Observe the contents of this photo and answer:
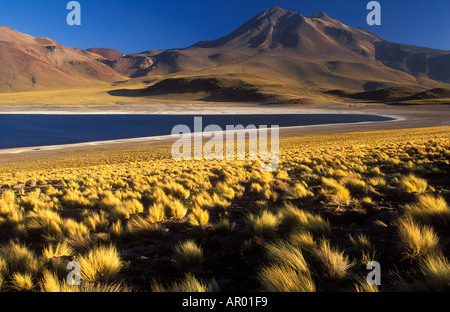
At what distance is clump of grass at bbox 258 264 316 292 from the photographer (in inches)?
103

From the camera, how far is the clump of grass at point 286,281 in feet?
8.59

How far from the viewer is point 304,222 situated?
424 centimetres

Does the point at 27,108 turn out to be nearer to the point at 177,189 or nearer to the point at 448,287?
the point at 177,189

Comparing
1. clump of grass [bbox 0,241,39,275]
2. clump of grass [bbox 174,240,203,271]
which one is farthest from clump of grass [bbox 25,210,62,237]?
clump of grass [bbox 174,240,203,271]

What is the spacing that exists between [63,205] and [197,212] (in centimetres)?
477

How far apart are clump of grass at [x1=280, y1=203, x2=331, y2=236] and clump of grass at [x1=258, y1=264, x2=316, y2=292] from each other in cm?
132

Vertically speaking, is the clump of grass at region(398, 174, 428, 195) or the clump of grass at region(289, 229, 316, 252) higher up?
the clump of grass at region(398, 174, 428, 195)

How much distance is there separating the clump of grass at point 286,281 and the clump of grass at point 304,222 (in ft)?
4.33

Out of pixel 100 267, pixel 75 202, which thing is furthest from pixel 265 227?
pixel 75 202

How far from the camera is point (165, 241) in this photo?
176 inches

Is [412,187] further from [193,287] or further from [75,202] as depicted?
[75,202]

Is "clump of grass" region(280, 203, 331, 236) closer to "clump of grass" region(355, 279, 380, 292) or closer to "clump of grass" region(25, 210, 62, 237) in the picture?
"clump of grass" region(355, 279, 380, 292)

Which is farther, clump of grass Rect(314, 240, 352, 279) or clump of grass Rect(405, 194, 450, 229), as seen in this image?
clump of grass Rect(405, 194, 450, 229)

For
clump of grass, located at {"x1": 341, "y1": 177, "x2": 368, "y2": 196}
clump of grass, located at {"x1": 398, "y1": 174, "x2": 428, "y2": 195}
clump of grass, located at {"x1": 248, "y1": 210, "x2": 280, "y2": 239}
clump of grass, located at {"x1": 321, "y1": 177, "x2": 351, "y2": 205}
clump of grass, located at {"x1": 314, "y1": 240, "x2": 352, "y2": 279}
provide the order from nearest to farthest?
clump of grass, located at {"x1": 314, "y1": 240, "x2": 352, "y2": 279} → clump of grass, located at {"x1": 248, "y1": 210, "x2": 280, "y2": 239} → clump of grass, located at {"x1": 321, "y1": 177, "x2": 351, "y2": 205} → clump of grass, located at {"x1": 398, "y1": 174, "x2": 428, "y2": 195} → clump of grass, located at {"x1": 341, "y1": 177, "x2": 368, "y2": 196}
